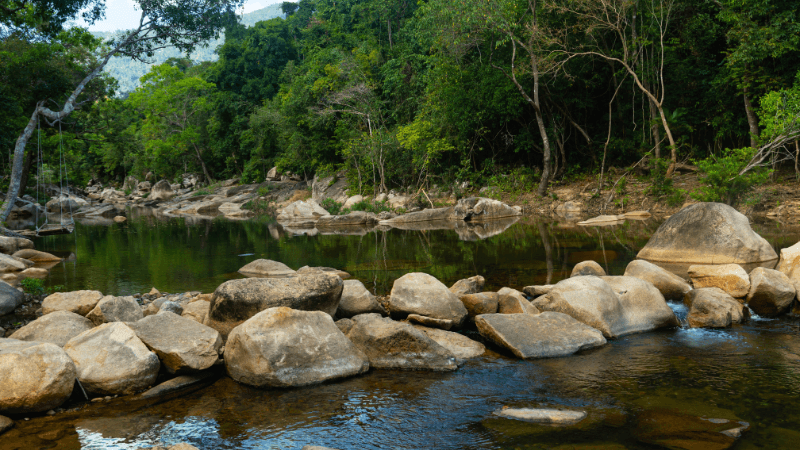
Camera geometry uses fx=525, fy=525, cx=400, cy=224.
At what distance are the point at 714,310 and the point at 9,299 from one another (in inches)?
462

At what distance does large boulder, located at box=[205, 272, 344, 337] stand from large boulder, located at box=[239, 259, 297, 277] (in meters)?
5.30

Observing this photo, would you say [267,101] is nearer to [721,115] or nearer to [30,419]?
[721,115]

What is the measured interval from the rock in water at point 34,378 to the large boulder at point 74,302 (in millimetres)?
2751

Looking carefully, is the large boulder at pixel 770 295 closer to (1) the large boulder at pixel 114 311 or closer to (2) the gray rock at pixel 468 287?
(2) the gray rock at pixel 468 287

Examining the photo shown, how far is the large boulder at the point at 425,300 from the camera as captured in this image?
7.73 m

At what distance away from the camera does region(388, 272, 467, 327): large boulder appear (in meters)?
7.73

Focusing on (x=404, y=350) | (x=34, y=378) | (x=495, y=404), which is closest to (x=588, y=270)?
(x=404, y=350)

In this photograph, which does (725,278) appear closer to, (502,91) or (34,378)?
(34,378)

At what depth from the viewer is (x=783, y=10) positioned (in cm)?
1922

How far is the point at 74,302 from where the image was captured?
812 centimetres

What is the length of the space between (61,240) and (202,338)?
65.5ft

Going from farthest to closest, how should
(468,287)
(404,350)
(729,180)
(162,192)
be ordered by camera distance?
(162,192) < (729,180) < (468,287) < (404,350)

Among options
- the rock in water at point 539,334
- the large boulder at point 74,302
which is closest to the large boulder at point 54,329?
the large boulder at point 74,302

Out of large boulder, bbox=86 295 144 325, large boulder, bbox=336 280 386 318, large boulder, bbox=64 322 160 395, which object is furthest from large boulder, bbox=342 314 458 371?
large boulder, bbox=86 295 144 325
